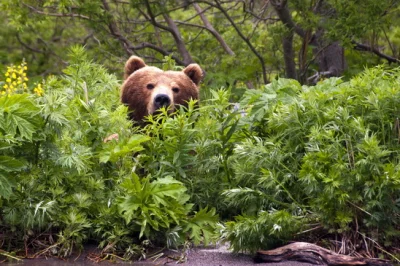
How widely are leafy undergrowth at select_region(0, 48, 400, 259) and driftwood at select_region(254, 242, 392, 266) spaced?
12 cm

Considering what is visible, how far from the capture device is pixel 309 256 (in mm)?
5566

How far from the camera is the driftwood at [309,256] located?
17.6 feet

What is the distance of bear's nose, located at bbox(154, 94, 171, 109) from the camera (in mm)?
7875

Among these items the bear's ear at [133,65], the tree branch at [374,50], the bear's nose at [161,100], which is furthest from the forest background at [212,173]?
the tree branch at [374,50]

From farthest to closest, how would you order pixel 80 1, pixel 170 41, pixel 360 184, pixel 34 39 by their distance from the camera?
pixel 34 39 → pixel 170 41 → pixel 80 1 → pixel 360 184

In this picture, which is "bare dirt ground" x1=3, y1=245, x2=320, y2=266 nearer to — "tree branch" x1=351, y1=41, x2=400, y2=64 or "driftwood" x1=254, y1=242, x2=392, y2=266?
"driftwood" x1=254, y1=242, x2=392, y2=266

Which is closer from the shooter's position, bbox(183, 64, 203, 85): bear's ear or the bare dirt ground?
the bare dirt ground

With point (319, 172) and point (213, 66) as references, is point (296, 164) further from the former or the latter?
point (213, 66)

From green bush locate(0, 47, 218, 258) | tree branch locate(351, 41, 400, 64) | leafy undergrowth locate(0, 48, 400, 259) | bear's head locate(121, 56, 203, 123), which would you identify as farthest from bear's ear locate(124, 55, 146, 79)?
tree branch locate(351, 41, 400, 64)

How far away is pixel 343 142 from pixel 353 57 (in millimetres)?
7909

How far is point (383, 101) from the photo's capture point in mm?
5906

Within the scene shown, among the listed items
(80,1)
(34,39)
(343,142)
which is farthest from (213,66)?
(343,142)

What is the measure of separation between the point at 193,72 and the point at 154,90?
0.78m

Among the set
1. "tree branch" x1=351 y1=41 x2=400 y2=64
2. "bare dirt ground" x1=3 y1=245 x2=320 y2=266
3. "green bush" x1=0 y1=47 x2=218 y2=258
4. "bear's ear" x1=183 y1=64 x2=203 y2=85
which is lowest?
"bare dirt ground" x1=3 y1=245 x2=320 y2=266
